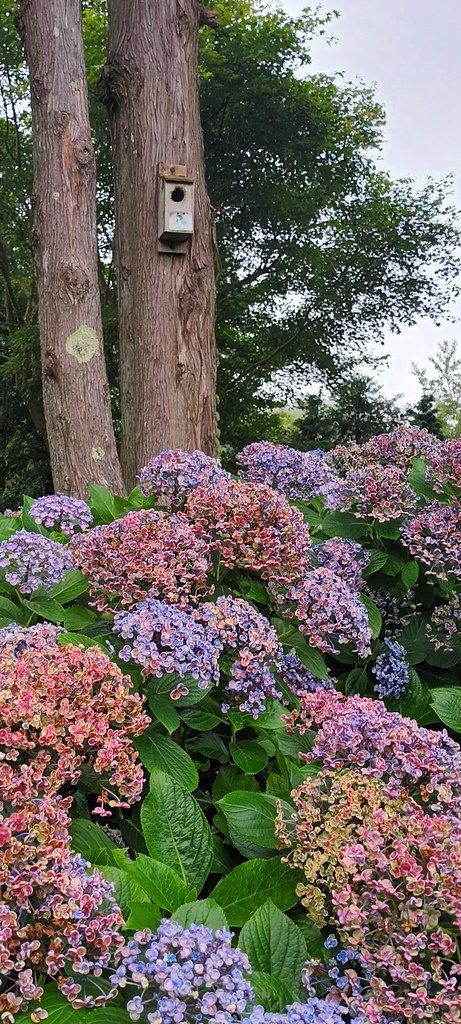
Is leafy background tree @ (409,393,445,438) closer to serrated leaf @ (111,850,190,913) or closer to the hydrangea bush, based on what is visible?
the hydrangea bush

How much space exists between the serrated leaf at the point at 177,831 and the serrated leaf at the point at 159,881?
0.07 meters

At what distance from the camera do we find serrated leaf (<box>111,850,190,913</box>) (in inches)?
39.0

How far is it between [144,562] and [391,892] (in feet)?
2.62

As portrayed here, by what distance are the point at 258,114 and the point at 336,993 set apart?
1318 centimetres

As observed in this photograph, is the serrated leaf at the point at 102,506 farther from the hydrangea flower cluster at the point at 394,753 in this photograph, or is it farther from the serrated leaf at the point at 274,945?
the serrated leaf at the point at 274,945

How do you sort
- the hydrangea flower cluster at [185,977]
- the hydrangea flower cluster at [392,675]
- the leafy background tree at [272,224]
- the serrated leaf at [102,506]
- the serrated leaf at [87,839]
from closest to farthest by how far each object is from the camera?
the hydrangea flower cluster at [185,977], the serrated leaf at [87,839], the hydrangea flower cluster at [392,675], the serrated leaf at [102,506], the leafy background tree at [272,224]

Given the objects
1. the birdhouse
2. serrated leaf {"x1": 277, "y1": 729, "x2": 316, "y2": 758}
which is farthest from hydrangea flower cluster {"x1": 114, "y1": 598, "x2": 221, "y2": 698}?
the birdhouse

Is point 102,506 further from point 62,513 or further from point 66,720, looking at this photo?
point 66,720

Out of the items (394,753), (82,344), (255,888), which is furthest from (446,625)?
(82,344)

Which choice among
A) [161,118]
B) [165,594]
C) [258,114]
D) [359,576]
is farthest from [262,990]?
[258,114]

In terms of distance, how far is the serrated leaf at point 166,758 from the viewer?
1.25m

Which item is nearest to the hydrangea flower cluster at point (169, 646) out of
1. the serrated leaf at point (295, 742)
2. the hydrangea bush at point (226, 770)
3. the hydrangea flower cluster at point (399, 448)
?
the hydrangea bush at point (226, 770)

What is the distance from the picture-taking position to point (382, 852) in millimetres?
926

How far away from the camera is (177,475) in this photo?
6.21ft
